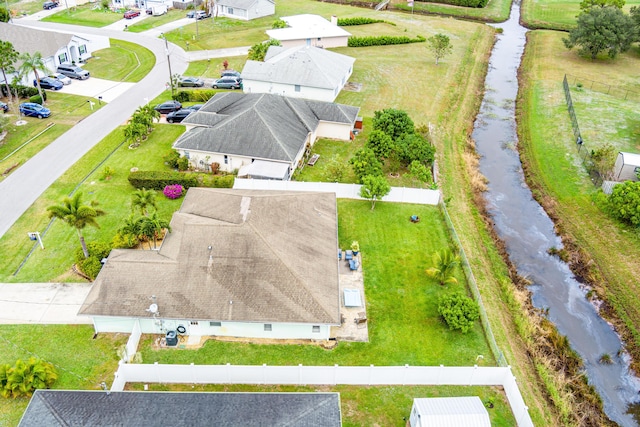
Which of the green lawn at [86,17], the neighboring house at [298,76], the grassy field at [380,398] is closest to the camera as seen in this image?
the grassy field at [380,398]

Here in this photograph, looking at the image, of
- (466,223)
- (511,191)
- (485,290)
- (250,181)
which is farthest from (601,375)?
(250,181)

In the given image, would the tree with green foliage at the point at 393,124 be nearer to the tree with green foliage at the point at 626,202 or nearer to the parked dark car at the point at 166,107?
the tree with green foliage at the point at 626,202

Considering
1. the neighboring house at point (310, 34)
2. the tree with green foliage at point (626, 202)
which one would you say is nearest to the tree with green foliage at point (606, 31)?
the neighboring house at point (310, 34)

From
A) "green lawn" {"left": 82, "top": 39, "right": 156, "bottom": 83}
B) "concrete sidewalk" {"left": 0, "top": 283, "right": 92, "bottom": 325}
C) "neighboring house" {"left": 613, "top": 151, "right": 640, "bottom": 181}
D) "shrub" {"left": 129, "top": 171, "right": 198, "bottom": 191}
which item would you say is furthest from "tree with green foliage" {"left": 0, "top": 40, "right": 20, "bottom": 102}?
"neighboring house" {"left": 613, "top": 151, "right": 640, "bottom": 181}

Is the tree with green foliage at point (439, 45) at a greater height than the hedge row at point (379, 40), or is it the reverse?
the tree with green foliage at point (439, 45)

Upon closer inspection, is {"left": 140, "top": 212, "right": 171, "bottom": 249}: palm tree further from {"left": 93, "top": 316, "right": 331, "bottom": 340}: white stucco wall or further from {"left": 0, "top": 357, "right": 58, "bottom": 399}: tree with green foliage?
{"left": 0, "top": 357, "right": 58, "bottom": 399}: tree with green foliage

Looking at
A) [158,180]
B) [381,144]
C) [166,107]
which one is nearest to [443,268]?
[381,144]
